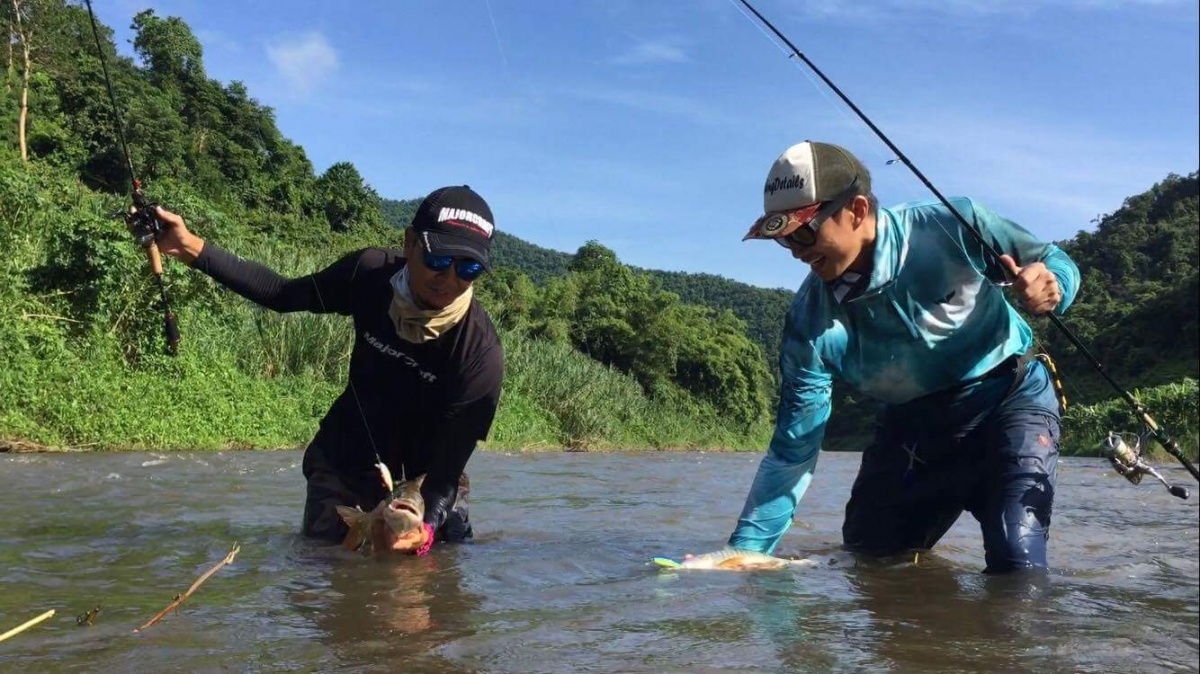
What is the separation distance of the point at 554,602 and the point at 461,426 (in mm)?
949

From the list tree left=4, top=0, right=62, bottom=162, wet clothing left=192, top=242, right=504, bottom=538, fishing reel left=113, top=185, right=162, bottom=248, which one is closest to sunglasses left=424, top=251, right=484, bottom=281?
wet clothing left=192, top=242, right=504, bottom=538

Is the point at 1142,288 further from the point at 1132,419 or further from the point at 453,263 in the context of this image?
the point at 453,263

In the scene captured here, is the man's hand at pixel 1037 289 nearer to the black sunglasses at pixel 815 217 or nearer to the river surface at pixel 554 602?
the black sunglasses at pixel 815 217

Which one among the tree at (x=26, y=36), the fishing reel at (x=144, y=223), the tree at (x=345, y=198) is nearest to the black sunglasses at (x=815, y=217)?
the fishing reel at (x=144, y=223)

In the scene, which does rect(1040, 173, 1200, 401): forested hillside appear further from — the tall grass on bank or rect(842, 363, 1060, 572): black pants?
the tall grass on bank

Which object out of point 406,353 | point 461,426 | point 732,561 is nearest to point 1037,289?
point 732,561

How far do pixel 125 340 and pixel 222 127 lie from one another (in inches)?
1270

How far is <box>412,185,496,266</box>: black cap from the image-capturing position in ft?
10.8

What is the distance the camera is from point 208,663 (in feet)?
6.82

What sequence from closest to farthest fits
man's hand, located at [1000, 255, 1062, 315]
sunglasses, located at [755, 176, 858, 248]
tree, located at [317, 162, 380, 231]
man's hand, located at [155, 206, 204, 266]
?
man's hand, located at [1000, 255, 1062, 315], sunglasses, located at [755, 176, 858, 248], man's hand, located at [155, 206, 204, 266], tree, located at [317, 162, 380, 231]

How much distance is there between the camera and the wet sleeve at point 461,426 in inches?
142

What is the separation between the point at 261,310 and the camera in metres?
14.9

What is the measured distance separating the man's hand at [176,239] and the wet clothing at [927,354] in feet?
7.70

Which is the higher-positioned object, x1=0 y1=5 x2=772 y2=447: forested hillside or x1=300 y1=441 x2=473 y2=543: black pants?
x1=0 y1=5 x2=772 y2=447: forested hillside
